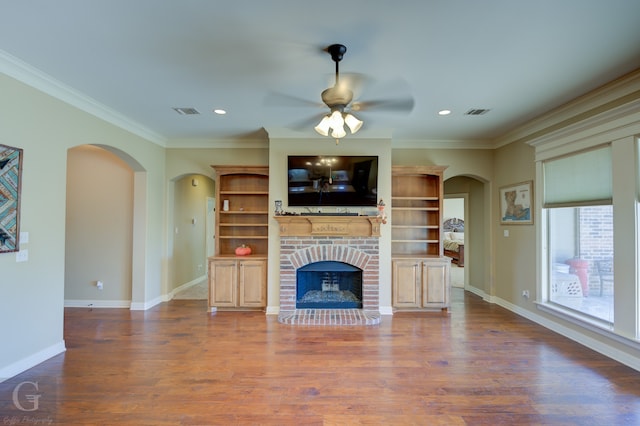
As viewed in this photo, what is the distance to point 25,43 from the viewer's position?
226cm

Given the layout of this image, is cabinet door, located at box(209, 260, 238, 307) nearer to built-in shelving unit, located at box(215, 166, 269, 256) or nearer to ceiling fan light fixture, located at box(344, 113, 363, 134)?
built-in shelving unit, located at box(215, 166, 269, 256)

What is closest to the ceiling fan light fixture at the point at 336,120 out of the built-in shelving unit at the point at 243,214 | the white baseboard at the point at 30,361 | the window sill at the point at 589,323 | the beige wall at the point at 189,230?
the built-in shelving unit at the point at 243,214

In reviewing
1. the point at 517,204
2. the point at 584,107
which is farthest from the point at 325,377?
the point at 584,107

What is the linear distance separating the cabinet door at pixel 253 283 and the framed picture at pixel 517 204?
3964 millimetres

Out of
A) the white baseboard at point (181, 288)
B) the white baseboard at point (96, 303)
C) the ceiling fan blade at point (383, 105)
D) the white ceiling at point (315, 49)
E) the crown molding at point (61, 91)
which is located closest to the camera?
the white ceiling at point (315, 49)

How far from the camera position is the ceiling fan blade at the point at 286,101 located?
3.17m

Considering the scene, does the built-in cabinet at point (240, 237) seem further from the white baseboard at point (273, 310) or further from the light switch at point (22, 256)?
the light switch at point (22, 256)

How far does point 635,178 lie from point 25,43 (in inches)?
216

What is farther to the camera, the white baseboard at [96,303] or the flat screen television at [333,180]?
the white baseboard at [96,303]

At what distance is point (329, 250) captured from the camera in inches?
168

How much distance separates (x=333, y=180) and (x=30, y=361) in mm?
3831

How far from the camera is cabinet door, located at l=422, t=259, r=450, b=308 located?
14.5 ft

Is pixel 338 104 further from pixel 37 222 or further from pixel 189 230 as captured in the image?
pixel 189 230

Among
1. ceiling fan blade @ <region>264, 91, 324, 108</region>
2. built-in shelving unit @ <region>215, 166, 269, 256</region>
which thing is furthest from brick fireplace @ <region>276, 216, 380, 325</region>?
ceiling fan blade @ <region>264, 91, 324, 108</region>
